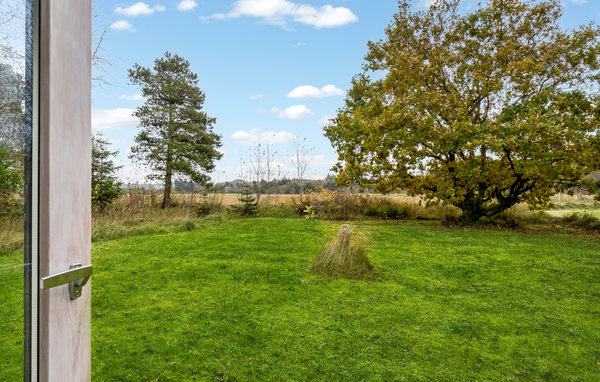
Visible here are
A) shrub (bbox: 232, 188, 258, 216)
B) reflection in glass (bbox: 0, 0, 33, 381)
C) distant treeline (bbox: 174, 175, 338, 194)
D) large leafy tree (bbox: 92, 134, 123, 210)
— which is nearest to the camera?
reflection in glass (bbox: 0, 0, 33, 381)

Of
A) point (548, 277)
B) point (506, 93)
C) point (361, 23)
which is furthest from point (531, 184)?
point (361, 23)

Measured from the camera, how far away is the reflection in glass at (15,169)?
832 mm

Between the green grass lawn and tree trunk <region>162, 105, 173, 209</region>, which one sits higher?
tree trunk <region>162, 105, 173, 209</region>

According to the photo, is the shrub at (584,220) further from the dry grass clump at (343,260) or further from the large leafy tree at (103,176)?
the large leafy tree at (103,176)

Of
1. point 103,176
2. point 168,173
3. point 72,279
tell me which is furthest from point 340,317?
point 168,173

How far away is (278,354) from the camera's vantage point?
2.28m

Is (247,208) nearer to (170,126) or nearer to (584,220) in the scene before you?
(170,126)

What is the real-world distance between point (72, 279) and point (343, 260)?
11.3ft

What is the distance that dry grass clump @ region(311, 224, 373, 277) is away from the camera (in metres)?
4.02

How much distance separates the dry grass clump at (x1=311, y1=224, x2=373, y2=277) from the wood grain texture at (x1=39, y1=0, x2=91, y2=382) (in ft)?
10.6

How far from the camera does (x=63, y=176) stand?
0.90m

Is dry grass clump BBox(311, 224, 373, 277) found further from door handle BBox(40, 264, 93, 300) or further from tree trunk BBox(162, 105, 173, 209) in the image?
tree trunk BBox(162, 105, 173, 209)

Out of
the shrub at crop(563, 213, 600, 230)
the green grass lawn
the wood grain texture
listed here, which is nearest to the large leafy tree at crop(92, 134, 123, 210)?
the green grass lawn

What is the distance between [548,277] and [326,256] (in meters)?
2.94
